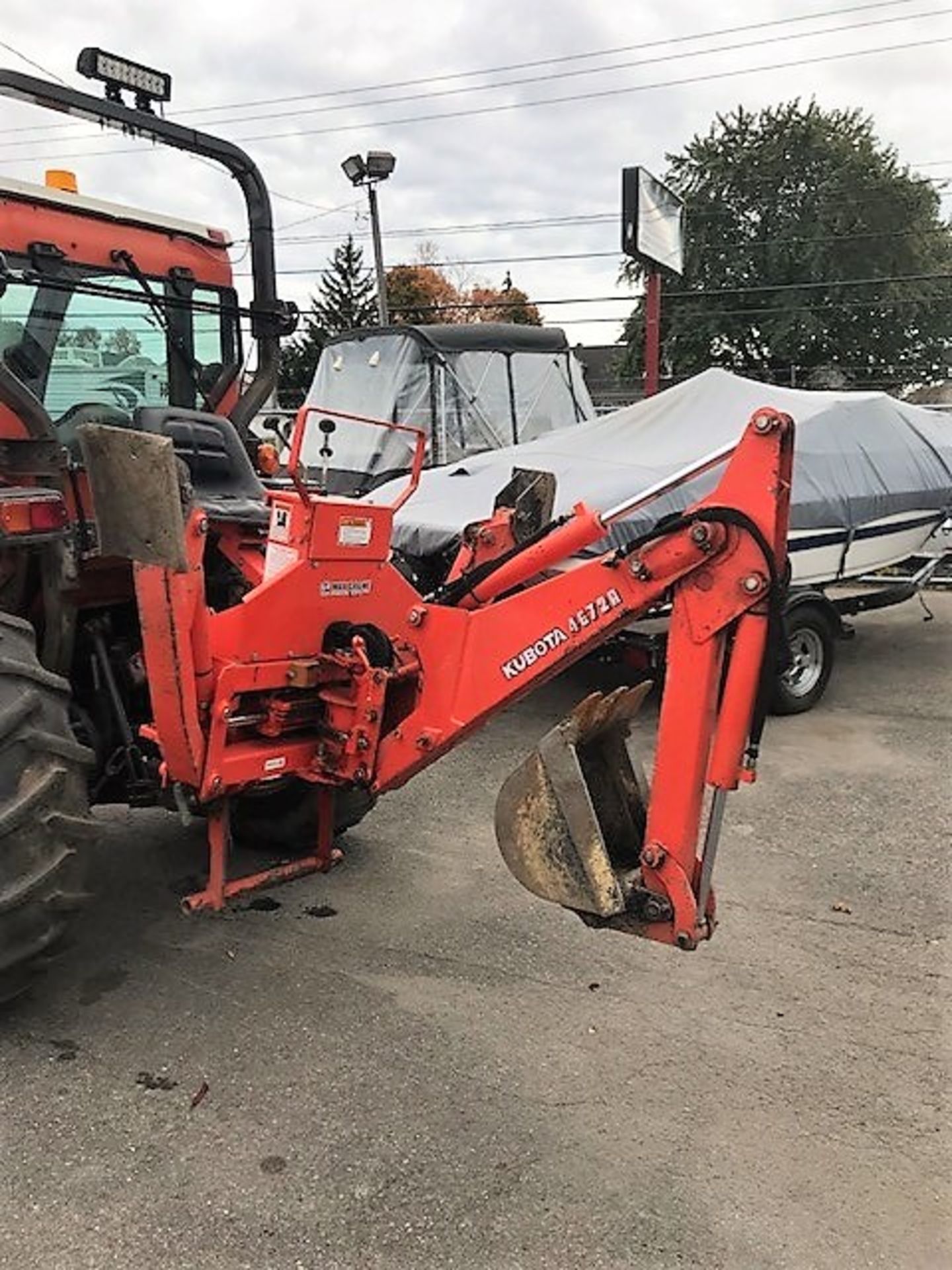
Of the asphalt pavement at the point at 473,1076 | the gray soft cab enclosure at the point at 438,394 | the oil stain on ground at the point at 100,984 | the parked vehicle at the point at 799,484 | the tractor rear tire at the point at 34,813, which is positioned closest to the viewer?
the asphalt pavement at the point at 473,1076

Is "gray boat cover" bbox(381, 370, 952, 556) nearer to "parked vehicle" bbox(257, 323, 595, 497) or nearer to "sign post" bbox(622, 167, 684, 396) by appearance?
"parked vehicle" bbox(257, 323, 595, 497)

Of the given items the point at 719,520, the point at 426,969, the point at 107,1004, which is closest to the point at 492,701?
the point at 719,520

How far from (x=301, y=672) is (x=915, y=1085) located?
2.02 metres

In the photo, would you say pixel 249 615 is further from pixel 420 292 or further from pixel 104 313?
pixel 420 292

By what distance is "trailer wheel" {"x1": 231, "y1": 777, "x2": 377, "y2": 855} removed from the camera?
13.6ft

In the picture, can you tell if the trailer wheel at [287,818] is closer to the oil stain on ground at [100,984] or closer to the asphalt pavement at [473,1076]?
the asphalt pavement at [473,1076]

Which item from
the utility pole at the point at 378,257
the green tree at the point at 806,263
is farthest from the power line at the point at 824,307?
the utility pole at the point at 378,257

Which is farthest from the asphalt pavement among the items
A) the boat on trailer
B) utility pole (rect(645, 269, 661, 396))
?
utility pole (rect(645, 269, 661, 396))

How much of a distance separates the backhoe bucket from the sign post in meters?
8.57

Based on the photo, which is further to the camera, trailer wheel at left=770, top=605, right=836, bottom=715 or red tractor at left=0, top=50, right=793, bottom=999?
trailer wheel at left=770, top=605, right=836, bottom=715

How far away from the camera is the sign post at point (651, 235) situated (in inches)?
446

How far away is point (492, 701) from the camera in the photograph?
9.62ft

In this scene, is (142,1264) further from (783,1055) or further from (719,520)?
(719,520)

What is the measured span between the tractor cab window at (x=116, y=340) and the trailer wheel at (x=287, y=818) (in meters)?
1.53
